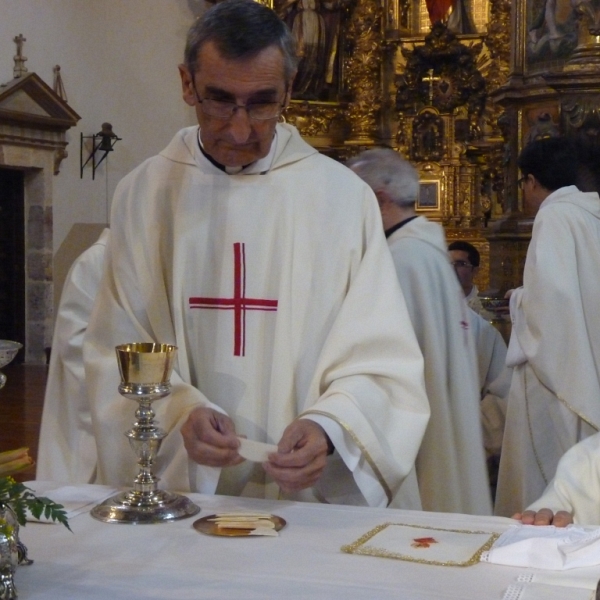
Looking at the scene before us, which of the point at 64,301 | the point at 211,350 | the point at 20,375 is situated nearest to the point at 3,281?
the point at 20,375

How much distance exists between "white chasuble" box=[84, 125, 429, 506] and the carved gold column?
9448 mm

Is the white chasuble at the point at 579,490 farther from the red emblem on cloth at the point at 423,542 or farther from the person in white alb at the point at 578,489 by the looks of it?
the red emblem on cloth at the point at 423,542

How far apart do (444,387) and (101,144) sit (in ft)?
31.3

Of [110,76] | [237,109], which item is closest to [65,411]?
[237,109]

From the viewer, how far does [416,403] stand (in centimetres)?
232

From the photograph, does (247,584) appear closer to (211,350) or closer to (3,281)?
(211,350)

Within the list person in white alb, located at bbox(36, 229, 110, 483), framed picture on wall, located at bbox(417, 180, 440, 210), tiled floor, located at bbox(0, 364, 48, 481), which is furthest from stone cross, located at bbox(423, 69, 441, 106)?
person in white alb, located at bbox(36, 229, 110, 483)

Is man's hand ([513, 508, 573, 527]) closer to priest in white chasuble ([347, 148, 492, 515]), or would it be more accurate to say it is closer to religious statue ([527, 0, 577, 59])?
priest in white chasuble ([347, 148, 492, 515])

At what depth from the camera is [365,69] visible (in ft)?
39.3

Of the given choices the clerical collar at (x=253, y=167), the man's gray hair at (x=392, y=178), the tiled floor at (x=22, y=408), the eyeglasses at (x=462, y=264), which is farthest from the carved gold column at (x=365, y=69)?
the clerical collar at (x=253, y=167)

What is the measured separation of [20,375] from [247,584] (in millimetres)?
9968

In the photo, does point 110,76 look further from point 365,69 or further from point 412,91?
point 412,91

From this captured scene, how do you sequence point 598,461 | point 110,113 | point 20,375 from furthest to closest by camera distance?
point 110,113, point 20,375, point 598,461

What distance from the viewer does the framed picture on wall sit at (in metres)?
11.7
